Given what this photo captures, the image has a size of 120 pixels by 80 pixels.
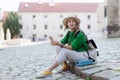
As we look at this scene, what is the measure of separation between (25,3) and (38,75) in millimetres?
83139

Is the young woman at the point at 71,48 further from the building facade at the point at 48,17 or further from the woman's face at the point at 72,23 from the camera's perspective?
the building facade at the point at 48,17

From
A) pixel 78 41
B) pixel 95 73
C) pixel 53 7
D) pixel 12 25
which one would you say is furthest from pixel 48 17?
pixel 95 73

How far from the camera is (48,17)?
8794 centimetres

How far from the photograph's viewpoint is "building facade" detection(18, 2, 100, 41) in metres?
87.2

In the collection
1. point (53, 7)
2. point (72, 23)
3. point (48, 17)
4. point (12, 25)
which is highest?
point (53, 7)

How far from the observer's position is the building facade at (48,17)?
87250 mm

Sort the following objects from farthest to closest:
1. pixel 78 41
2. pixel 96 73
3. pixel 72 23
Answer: pixel 72 23 < pixel 78 41 < pixel 96 73

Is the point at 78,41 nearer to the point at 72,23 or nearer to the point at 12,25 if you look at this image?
the point at 72,23

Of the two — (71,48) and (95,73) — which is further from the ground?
(71,48)

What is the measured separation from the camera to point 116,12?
28.2m

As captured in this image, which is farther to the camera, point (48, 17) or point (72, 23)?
point (48, 17)

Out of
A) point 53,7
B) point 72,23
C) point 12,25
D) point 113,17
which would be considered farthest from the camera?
point 53,7

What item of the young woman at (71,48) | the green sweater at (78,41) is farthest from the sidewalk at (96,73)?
the green sweater at (78,41)

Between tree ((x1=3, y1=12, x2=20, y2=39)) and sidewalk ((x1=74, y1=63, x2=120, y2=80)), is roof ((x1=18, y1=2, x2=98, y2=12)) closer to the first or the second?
tree ((x1=3, y1=12, x2=20, y2=39))
